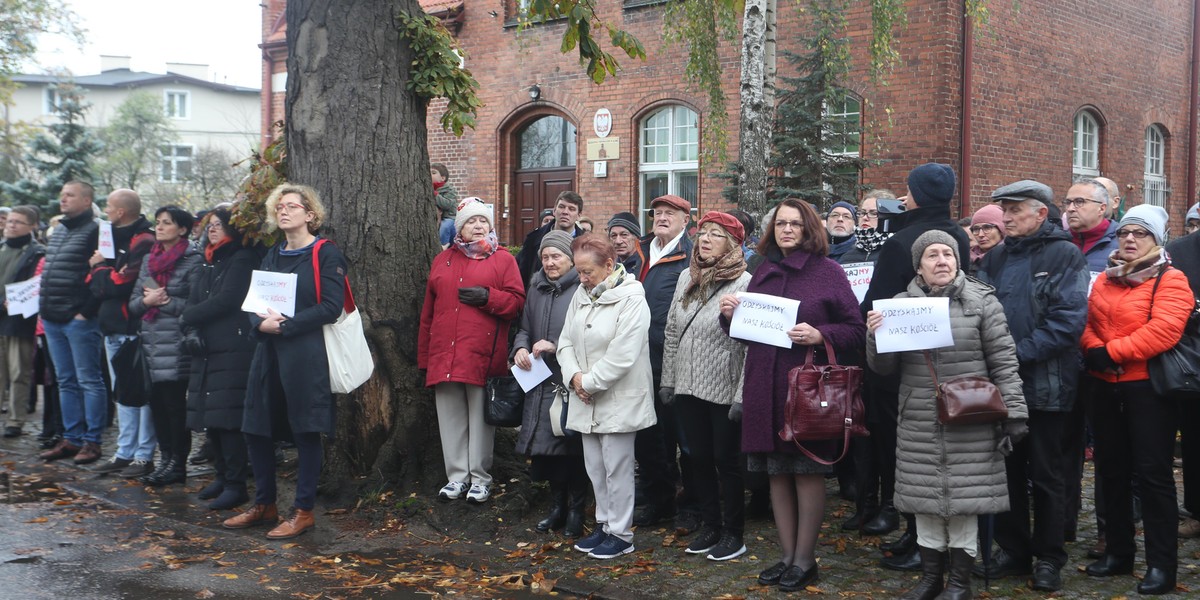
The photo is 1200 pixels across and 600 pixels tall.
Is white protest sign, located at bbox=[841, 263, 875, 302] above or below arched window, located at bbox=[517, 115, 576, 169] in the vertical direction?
below

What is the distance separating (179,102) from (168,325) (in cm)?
6232

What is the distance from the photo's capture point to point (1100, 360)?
219 inches

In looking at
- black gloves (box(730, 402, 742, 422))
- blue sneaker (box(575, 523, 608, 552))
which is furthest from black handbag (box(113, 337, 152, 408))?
black gloves (box(730, 402, 742, 422))

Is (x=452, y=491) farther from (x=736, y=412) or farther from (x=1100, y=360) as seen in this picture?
(x=1100, y=360)

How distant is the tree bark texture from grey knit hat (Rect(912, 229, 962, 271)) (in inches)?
245

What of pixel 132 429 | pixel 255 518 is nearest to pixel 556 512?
pixel 255 518

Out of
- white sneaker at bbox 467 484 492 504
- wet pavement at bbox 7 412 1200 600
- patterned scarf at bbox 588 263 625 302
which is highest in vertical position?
patterned scarf at bbox 588 263 625 302

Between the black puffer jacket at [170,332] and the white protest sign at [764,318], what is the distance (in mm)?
4351

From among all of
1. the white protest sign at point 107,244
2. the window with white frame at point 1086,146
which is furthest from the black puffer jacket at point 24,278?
the window with white frame at point 1086,146

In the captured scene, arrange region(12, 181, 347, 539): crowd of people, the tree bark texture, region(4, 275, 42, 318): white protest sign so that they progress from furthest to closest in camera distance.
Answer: the tree bark texture
region(4, 275, 42, 318): white protest sign
region(12, 181, 347, 539): crowd of people

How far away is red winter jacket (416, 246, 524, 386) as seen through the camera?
7141 mm

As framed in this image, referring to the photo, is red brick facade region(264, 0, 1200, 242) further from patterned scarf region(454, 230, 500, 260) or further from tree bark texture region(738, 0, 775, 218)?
patterned scarf region(454, 230, 500, 260)

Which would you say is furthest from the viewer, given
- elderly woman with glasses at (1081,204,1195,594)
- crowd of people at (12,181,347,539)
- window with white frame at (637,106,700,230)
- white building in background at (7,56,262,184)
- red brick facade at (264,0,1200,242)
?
white building in background at (7,56,262,184)

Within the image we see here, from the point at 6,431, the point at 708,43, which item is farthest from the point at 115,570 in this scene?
the point at 708,43
